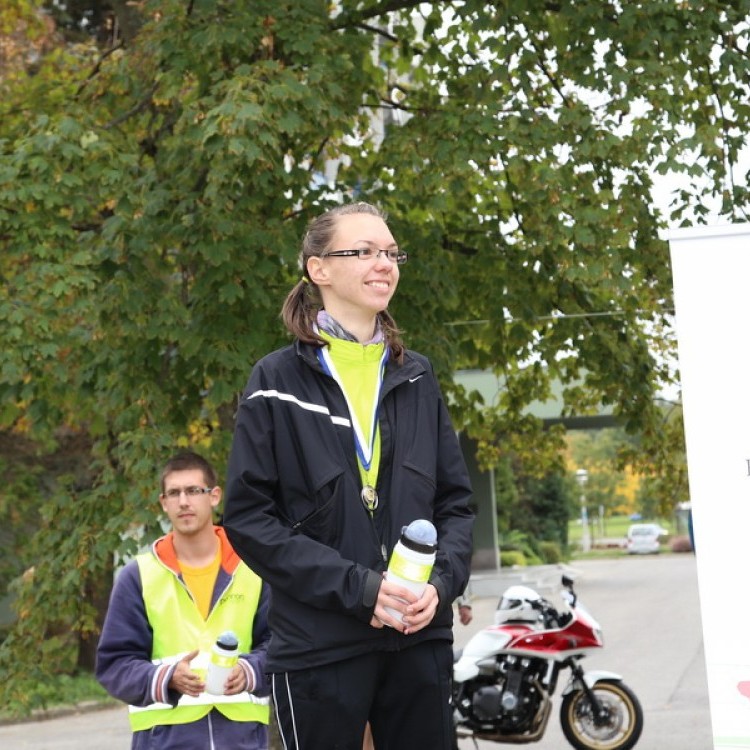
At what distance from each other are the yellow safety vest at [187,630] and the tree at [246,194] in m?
3.61

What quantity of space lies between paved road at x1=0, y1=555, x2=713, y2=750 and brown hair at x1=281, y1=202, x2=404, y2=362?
932cm

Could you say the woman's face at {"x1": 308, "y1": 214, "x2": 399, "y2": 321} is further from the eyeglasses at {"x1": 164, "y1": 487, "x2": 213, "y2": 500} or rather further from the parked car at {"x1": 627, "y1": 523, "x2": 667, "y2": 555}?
the parked car at {"x1": 627, "y1": 523, "x2": 667, "y2": 555}

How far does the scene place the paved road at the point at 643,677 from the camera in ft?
42.7

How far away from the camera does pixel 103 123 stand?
999cm

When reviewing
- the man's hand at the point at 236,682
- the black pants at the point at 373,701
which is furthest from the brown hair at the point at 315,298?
the man's hand at the point at 236,682

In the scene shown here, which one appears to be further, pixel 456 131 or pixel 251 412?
pixel 456 131

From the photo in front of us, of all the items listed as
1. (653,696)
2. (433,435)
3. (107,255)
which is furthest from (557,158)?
(653,696)

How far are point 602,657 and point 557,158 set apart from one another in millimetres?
12690

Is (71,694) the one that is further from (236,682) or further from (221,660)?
(221,660)

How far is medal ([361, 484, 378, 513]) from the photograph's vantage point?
2.88m

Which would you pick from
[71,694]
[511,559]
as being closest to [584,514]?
[511,559]

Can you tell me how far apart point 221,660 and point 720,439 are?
143 cm

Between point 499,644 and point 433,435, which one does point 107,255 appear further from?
point 433,435

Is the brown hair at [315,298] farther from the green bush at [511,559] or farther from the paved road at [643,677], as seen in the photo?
the green bush at [511,559]
